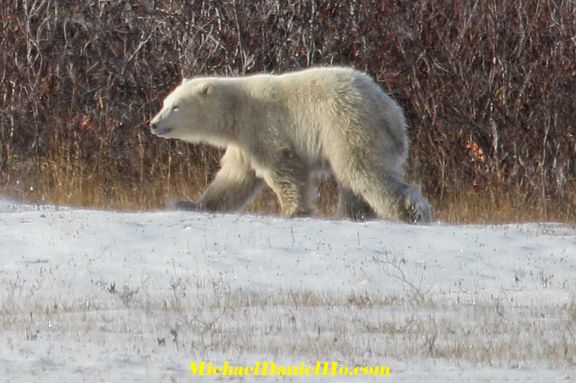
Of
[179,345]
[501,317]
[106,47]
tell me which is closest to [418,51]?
[106,47]

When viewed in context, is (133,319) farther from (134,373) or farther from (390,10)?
(390,10)

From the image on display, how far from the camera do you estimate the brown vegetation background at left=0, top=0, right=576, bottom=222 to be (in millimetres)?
13500

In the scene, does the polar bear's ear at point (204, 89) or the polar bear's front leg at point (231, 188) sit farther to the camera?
the polar bear's ear at point (204, 89)

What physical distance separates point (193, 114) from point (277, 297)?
166 inches

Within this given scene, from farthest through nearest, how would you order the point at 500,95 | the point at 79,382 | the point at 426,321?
the point at 500,95 → the point at 426,321 → the point at 79,382

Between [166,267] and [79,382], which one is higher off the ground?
[79,382]

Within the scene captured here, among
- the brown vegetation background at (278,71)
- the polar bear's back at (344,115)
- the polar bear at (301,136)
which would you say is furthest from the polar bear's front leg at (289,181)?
the brown vegetation background at (278,71)

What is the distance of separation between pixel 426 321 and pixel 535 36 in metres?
7.68

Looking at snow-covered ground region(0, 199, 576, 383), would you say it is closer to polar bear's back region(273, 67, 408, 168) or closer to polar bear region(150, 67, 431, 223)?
polar bear region(150, 67, 431, 223)

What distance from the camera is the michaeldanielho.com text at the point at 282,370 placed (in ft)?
17.9

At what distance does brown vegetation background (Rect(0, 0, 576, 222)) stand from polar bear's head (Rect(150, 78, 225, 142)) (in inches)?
56.7

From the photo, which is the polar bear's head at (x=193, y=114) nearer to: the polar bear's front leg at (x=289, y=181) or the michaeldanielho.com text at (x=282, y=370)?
the polar bear's front leg at (x=289, y=181)

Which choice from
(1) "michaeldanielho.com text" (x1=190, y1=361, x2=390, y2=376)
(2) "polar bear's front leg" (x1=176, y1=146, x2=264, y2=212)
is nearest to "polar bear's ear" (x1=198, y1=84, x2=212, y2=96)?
(2) "polar bear's front leg" (x1=176, y1=146, x2=264, y2=212)

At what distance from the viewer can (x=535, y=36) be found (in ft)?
45.3
